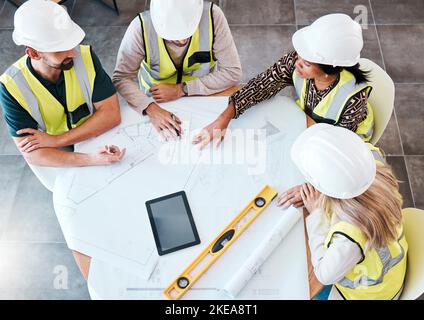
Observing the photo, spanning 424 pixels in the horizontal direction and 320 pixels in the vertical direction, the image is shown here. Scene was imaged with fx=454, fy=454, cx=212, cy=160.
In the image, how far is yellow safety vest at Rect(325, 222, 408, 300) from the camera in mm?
1582

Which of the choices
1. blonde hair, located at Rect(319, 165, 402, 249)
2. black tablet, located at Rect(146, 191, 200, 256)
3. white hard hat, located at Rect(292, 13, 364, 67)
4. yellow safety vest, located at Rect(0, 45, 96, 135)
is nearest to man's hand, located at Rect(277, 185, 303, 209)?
blonde hair, located at Rect(319, 165, 402, 249)

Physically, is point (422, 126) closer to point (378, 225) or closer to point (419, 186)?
point (419, 186)

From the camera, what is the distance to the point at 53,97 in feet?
6.26

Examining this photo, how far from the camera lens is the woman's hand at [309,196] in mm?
1678

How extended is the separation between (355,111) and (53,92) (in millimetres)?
1264

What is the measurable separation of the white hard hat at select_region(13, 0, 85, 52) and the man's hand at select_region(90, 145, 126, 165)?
1.40ft

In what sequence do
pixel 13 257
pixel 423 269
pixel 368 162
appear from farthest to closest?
1. pixel 13 257
2. pixel 423 269
3. pixel 368 162

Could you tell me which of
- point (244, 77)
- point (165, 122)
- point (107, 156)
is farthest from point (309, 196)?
point (244, 77)

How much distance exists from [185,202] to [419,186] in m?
1.64

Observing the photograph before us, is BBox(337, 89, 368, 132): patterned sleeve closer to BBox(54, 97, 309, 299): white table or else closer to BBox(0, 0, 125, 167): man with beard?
BBox(54, 97, 309, 299): white table

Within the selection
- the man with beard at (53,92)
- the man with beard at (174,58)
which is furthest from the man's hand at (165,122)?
the man with beard at (53,92)

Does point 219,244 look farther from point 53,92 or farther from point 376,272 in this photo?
point 53,92
